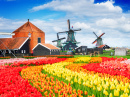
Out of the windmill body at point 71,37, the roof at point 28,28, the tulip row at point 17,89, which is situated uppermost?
the roof at point 28,28

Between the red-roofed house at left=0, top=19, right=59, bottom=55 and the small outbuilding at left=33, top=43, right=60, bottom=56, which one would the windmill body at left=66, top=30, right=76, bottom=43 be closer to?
the red-roofed house at left=0, top=19, right=59, bottom=55

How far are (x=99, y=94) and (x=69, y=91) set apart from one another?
901 mm

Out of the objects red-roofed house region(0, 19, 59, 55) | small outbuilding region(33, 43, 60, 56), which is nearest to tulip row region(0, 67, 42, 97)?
red-roofed house region(0, 19, 59, 55)

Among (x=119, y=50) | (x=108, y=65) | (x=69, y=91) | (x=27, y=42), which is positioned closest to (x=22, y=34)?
(x=27, y=42)

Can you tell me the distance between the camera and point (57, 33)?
174 feet

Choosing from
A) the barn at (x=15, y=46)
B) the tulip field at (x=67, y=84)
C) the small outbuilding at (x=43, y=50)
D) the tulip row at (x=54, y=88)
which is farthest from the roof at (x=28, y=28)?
the tulip row at (x=54, y=88)

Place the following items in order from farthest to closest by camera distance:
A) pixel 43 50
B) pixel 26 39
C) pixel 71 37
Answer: pixel 71 37 → pixel 43 50 → pixel 26 39

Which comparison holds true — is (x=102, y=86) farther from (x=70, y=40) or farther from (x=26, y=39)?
(x=70, y=40)

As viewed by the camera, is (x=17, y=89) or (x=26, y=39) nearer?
(x=17, y=89)

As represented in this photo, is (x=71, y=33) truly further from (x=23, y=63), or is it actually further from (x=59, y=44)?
(x=23, y=63)

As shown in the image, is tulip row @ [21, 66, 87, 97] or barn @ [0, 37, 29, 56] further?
barn @ [0, 37, 29, 56]

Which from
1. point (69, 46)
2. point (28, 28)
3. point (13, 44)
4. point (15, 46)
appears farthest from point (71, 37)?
point (15, 46)

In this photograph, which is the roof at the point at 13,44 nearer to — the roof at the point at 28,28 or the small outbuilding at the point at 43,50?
the small outbuilding at the point at 43,50

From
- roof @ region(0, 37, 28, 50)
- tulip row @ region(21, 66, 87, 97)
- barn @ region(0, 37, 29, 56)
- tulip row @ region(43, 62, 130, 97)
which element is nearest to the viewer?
tulip row @ region(43, 62, 130, 97)
